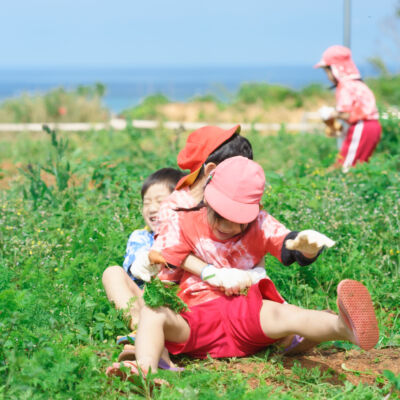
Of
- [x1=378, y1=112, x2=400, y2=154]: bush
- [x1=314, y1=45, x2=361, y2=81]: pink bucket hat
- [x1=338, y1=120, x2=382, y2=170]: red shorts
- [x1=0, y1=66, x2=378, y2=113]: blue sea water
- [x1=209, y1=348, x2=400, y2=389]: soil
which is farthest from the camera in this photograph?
[x1=0, y1=66, x2=378, y2=113]: blue sea water

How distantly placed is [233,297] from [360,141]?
401 centimetres

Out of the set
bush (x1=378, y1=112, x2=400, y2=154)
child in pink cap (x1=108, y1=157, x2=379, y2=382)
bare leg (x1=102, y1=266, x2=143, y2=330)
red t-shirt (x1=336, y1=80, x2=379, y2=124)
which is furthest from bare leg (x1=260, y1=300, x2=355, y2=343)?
bush (x1=378, y1=112, x2=400, y2=154)

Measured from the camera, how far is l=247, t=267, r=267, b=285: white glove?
9.52 feet

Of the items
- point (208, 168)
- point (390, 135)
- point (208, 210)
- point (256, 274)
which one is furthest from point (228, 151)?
point (390, 135)

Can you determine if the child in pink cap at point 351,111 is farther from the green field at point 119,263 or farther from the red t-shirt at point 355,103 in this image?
the green field at point 119,263

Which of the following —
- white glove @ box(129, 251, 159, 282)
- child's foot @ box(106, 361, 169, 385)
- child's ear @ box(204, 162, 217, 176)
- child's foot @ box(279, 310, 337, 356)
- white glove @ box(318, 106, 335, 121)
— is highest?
white glove @ box(318, 106, 335, 121)

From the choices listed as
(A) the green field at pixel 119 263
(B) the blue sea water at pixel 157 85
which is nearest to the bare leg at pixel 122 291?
(A) the green field at pixel 119 263

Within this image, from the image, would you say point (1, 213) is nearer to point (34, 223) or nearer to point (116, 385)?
point (34, 223)

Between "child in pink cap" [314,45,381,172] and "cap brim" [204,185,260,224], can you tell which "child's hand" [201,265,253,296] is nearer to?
"cap brim" [204,185,260,224]

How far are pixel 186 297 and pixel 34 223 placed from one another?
6.00ft

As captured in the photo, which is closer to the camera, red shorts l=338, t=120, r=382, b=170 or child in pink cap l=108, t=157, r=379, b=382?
child in pink cap l=108, t=157, r=379, b=382

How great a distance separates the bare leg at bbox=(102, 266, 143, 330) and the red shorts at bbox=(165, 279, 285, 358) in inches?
11.6

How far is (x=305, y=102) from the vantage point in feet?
64.5

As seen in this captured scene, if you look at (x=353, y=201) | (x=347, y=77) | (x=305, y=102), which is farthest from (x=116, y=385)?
(x=305, y=102)
